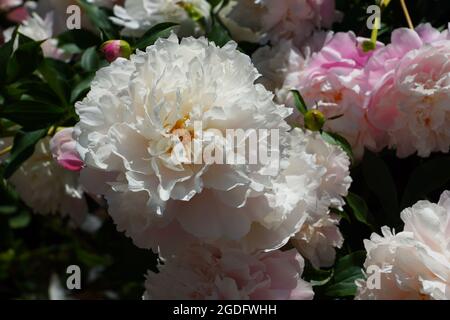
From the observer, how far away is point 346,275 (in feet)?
2.68

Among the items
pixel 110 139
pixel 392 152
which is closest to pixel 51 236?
pixel 392 152

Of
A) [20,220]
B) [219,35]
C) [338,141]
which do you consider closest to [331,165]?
[338,141]

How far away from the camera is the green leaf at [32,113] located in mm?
927

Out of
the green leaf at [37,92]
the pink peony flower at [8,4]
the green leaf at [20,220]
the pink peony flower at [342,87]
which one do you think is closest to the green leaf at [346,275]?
the pink peony flower at [342,87]

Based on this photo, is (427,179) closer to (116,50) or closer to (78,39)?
(116,50)

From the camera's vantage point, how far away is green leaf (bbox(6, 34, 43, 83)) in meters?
0.93

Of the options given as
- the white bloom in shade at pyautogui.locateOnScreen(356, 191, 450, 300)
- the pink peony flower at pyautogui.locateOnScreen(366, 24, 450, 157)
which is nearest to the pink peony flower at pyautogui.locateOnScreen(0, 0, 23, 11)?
the pink peony flower at pyautogui.locateOnScreen(366, 24, 450, 157)

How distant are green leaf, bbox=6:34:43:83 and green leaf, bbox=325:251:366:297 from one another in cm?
43

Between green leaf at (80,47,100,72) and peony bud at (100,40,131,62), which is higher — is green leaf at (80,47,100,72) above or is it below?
below

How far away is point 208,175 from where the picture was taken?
0.68 meters

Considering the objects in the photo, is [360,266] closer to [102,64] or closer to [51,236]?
[102,64]

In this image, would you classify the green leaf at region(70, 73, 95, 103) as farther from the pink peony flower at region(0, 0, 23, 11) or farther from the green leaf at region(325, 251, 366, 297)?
the pink peony flower at region(0, 0, 23, 11)

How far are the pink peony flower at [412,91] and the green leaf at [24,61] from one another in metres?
0.39

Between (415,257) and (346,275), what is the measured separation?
4.7 inches
